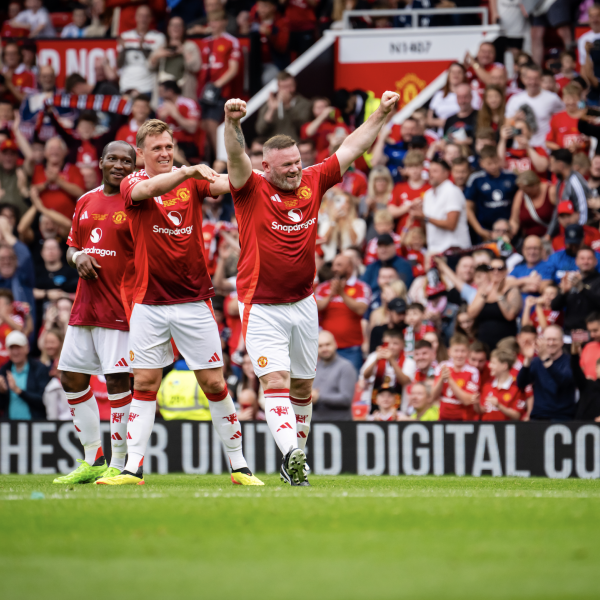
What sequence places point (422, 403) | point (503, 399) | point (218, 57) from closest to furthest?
point (503, 399) < point (422, 403) < point (218, 57)

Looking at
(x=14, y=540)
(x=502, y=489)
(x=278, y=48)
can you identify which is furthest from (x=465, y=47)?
(x=14, y=540)

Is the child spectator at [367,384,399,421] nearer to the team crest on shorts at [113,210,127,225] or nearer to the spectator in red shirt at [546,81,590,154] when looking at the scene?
the spectator in red shirt at [546,81,590,154]

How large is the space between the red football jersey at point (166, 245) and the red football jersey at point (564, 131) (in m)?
7.53

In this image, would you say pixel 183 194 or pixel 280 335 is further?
pixel 183 194

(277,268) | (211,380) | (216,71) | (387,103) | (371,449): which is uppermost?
(216,71)

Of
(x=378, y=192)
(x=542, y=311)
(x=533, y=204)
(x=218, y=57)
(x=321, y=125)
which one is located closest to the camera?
(x=542, y=311)

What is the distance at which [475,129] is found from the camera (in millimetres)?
15375

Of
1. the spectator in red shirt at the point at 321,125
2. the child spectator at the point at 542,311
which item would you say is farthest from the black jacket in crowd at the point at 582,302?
the spectator in red shirt at the point at 321,125

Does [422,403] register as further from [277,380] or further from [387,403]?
[277,380]

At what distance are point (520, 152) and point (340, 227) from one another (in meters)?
2.61

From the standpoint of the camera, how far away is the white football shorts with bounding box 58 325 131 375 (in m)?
8.69

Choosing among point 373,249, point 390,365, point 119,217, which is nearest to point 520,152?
point 373,249

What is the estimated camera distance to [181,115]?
17.5 meters

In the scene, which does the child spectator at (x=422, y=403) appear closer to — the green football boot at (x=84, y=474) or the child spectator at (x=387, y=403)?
the child spectator at (x=387, y=403)
